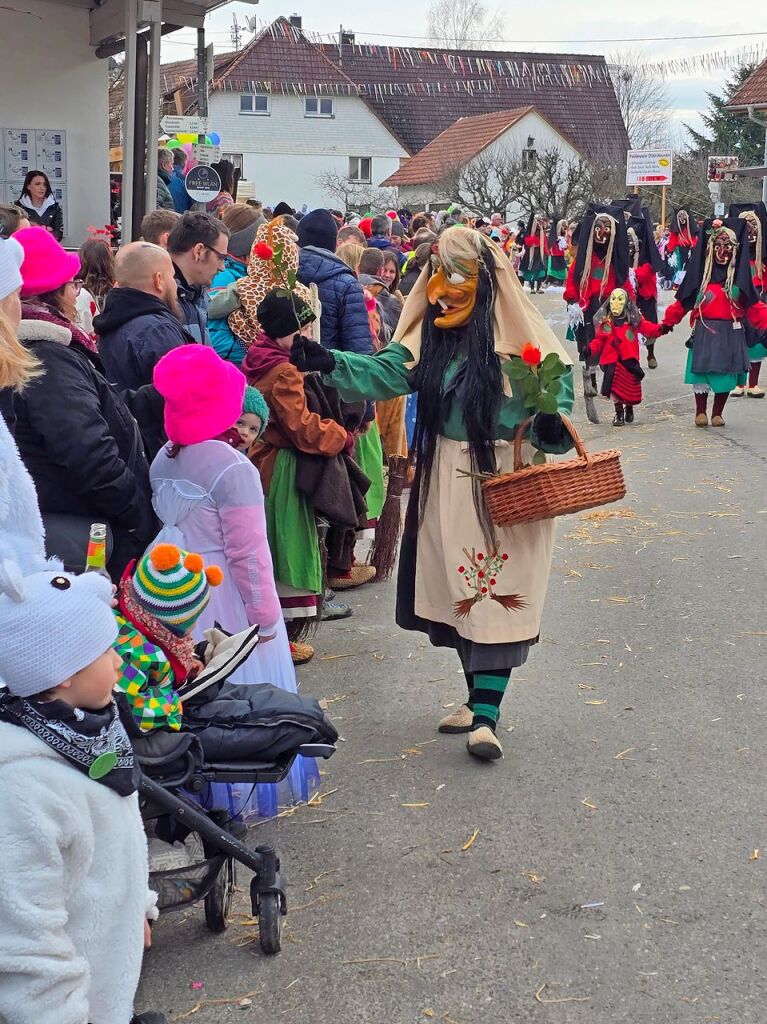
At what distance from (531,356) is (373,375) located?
24.5 inches

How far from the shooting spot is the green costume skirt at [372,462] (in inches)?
287

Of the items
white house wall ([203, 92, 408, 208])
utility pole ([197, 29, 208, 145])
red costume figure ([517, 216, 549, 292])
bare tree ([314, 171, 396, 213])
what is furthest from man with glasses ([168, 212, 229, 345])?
white house wall ([203, 92, 408, 208])

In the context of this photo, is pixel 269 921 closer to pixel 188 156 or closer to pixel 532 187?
pixel 188 156

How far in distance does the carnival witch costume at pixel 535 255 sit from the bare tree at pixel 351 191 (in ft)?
61.8

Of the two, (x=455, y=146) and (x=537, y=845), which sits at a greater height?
(x=455, y=146)

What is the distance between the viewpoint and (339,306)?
21.9 ft

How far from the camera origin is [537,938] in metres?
3.60

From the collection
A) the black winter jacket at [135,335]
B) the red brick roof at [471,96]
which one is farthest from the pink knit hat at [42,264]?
the red brick roof at [471,96]

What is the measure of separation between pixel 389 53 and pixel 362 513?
6100cm

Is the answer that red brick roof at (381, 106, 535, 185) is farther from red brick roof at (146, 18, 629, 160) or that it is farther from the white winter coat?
the white winter coat

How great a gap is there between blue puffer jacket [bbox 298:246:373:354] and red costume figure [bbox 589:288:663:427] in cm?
679

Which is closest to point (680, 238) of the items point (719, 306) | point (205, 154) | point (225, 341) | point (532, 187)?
point (532, 187)

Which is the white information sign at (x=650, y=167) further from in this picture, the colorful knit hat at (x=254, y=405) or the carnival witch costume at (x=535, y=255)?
the colorful knit hat at (x=254, y=405)

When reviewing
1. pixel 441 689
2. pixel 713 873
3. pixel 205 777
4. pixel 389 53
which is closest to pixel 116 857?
pixel 205 777
